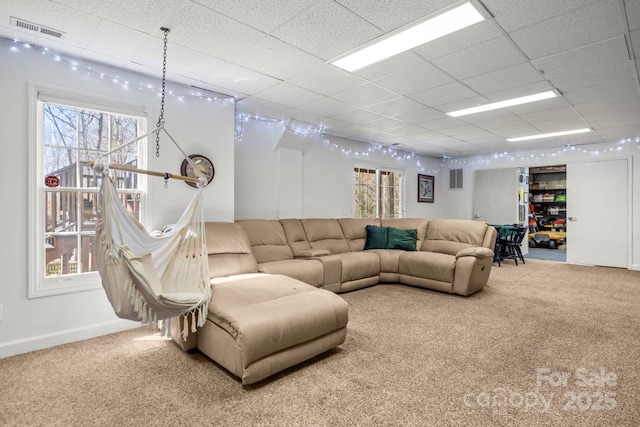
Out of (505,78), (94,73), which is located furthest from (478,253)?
(94,73)

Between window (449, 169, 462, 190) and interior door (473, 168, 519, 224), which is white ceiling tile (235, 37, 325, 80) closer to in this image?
interior door (473, 168, 519, 224)

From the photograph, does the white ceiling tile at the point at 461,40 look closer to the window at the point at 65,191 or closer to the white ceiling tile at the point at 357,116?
the white ceiling tile at the point at 357,116

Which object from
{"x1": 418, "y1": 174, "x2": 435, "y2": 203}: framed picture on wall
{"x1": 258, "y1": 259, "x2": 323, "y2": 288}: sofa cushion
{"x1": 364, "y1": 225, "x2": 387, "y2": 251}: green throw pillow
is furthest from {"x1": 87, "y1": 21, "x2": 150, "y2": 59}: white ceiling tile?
{"x1": 418, "y1": 174, "x2": 435, "y2": 203}: framed picture on wall

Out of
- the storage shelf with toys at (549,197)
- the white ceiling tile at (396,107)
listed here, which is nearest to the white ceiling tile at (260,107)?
the white ceiling tile at (396,107)

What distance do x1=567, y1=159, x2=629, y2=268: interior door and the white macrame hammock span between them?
745 centimetres

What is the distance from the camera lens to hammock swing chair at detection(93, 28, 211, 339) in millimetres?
2109

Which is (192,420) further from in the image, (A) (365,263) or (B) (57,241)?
(A) (365,263)

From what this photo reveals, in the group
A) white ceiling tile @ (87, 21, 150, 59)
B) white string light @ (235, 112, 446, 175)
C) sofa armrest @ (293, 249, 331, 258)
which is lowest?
sofa armrest @ (293, 249, 331, 258)

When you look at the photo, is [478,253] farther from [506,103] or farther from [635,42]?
[635,42]

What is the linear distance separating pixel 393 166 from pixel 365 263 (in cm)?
331

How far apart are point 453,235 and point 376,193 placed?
2.20m

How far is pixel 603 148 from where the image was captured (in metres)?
6.51

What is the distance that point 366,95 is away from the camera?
390 cm

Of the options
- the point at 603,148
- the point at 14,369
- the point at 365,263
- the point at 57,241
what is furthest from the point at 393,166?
the point at 14,369
